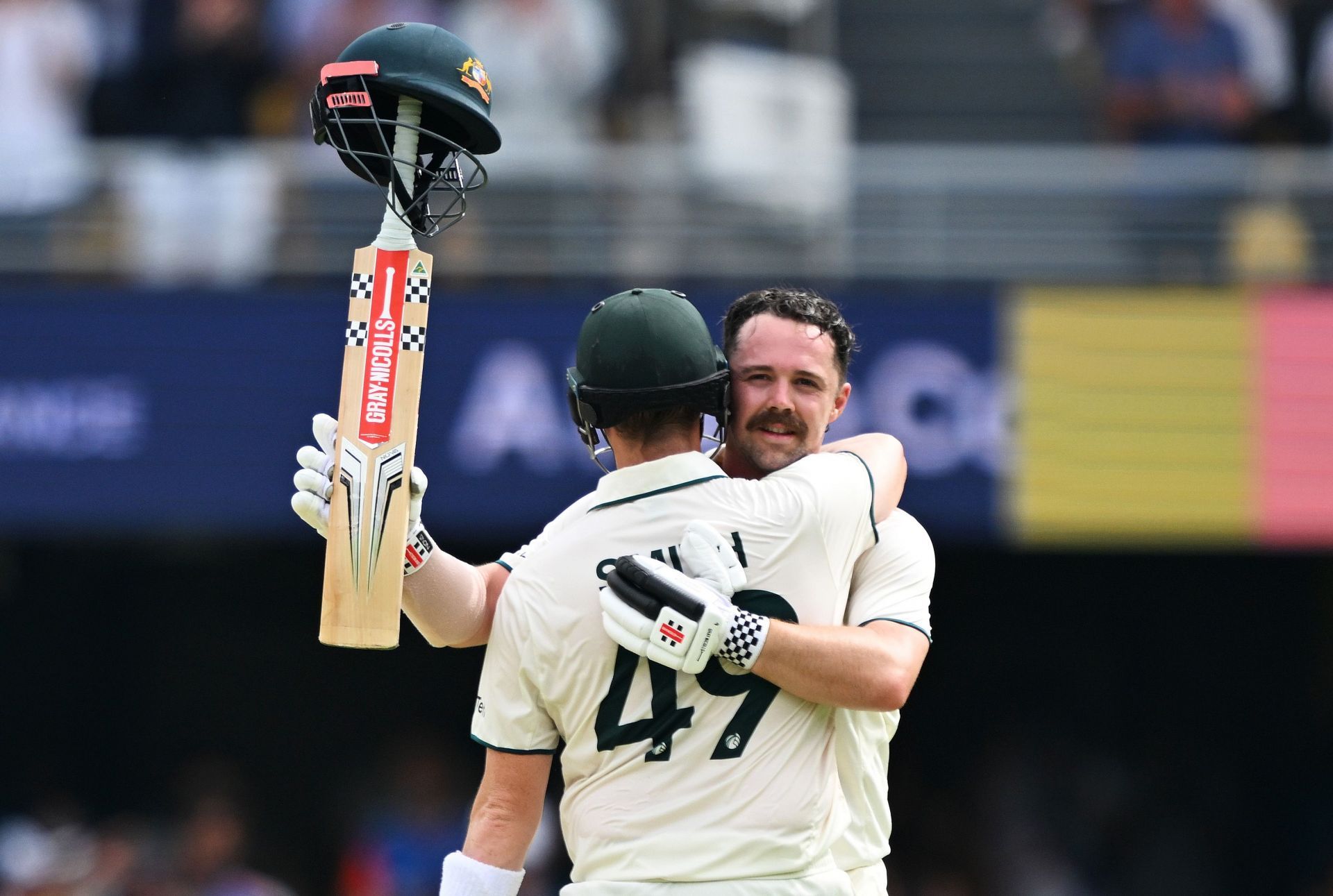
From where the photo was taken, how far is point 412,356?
3.45 meters

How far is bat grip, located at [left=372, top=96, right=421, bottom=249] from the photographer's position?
3.47m

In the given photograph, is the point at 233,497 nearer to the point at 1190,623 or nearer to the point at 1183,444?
the point at 1183,444

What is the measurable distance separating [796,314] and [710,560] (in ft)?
2.31

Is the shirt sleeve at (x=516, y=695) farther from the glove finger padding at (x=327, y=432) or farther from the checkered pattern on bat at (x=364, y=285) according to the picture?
the checkered pattern on bat at (x=364, y=285)

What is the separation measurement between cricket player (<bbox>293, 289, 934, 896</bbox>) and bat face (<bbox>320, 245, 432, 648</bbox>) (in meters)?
0.08

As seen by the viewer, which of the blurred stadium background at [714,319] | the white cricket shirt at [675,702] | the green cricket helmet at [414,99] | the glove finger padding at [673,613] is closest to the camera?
the glove finger padding at [673,613]

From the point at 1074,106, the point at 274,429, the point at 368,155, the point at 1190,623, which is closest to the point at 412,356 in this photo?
the point at 368,155

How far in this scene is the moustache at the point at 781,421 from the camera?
11.8ft

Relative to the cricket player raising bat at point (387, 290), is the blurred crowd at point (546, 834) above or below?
below

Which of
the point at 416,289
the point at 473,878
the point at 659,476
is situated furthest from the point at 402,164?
the point at 473,878

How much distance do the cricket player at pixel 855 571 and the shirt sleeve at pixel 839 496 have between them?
12cm

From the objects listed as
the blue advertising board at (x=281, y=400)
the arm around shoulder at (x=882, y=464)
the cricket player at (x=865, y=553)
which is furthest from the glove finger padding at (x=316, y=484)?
the blue advertising board at (x=281, y=400)

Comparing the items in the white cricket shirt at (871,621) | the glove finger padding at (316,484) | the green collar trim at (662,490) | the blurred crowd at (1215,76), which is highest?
the blurred crowd at (1215,76)

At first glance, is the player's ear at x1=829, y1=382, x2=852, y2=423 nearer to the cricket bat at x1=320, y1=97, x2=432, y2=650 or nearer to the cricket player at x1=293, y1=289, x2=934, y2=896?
the cricket player at x1=293, y1=289, x2=934, y2=896
